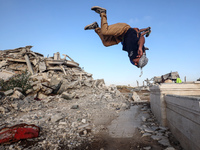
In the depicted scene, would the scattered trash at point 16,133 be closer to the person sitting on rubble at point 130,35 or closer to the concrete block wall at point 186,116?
the person sitting on rubble at point 130,35

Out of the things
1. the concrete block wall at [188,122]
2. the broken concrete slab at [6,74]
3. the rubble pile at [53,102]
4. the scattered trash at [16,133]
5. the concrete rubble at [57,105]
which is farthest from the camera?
the broken concrete slab at [6,74]

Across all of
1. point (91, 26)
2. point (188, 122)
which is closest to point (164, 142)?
point (188, 122)

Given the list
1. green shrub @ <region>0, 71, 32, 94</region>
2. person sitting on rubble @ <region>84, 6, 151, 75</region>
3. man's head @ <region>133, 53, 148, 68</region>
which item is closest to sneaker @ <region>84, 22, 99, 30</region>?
person sitting on rubble @ <region>84, 6, 151, 75</region>

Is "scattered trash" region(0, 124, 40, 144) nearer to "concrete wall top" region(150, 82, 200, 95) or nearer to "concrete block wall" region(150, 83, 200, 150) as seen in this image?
"concrete block wall" region(150, 83, 200, 150)

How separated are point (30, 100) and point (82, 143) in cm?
551

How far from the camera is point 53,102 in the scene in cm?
782

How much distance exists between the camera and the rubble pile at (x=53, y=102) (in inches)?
139

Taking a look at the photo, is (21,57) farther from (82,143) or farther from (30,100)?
(82,143)

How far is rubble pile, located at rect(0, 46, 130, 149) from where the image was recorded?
11.6 feet

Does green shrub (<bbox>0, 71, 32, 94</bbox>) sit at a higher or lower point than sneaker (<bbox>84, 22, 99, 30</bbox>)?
lower

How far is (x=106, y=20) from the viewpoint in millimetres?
2984

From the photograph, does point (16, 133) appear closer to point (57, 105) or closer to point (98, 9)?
point (98, 9)

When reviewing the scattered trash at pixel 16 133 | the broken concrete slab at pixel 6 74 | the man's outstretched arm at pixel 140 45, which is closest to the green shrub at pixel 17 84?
the broken concrete slab at pixel 6 74

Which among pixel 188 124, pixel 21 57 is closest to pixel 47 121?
pixel 188 124
